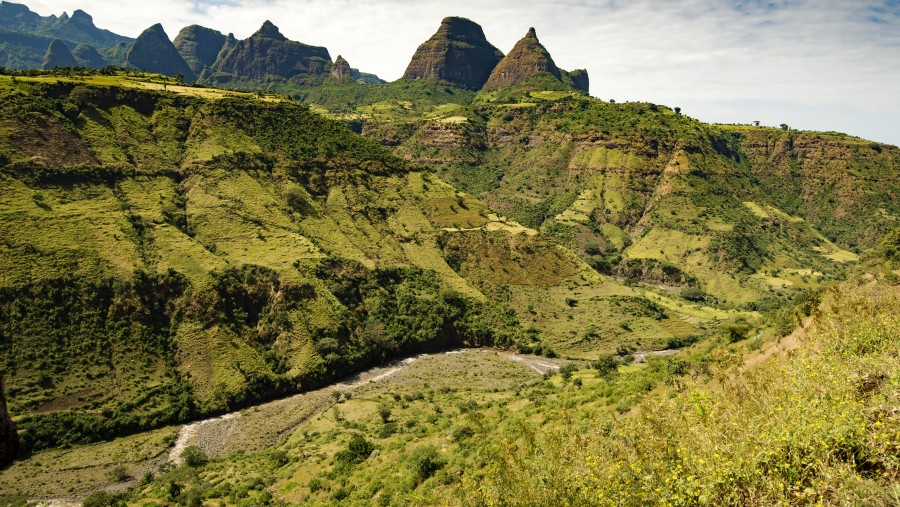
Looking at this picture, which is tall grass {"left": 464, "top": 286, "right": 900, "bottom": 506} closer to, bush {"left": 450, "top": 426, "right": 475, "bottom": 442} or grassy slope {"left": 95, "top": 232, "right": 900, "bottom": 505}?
grassy slope {"left": 95, "top": 232, "right": 900, "bottom": 505}

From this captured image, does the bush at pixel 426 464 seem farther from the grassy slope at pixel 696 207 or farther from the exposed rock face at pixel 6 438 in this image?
the grassy slope at pixel 696 207

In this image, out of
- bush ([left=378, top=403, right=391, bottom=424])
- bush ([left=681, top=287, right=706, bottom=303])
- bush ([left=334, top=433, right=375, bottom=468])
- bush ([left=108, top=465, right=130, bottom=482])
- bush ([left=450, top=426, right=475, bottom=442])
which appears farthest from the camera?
bush ([left=681, top=287, right=706, bottom=303])

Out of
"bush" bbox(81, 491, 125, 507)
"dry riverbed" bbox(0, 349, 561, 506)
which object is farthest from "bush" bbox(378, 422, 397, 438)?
"bush" bbox(81, 491, 125, 507)

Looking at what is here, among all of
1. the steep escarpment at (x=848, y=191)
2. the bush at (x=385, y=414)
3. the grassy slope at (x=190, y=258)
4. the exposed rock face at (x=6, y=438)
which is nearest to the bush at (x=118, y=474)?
the grassy slope at (x=190, y=258)

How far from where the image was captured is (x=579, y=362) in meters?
89.5

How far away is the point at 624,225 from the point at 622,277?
2850cm

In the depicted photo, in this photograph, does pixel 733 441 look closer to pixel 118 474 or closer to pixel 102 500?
pixel 102 500

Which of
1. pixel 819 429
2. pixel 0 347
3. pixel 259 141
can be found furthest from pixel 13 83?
pixel 819 429

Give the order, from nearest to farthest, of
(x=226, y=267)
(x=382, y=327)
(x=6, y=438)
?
(x=6, y=438), (x=226, y=267), (x=382, y=327)

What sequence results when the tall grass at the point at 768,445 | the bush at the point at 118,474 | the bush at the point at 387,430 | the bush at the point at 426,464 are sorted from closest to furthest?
1. the tall grass at the point at 768,445
2. the bush at the point at 426,464
3. the bush at the point at 118,474
4. the bush at the point at 387,430

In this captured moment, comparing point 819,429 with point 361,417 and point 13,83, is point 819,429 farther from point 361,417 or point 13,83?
Answer: point 13,83

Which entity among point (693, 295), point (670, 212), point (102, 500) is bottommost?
point (102, 500)

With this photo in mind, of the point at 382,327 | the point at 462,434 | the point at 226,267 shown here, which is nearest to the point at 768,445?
the point at 462,434

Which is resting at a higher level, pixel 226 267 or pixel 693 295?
pixel 226 267
